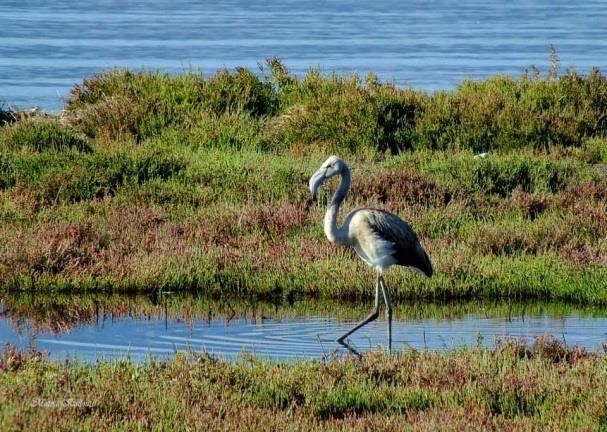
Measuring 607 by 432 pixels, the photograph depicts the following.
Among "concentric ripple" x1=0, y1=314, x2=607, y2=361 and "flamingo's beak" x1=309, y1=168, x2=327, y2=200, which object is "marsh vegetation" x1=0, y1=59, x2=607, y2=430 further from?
"flamingo's beak" x1=309, y1=168, x2=327, y2=200

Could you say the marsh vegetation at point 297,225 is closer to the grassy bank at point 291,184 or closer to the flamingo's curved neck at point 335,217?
the grassy bank at point 291,184

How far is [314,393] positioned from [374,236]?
3230mm

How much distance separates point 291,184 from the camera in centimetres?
1659

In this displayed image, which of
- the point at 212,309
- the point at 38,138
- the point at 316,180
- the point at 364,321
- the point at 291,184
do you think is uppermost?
the point at 316,180

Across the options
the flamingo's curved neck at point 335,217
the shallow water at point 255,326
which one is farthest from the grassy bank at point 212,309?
the flamingo's curved neck at point 335,217

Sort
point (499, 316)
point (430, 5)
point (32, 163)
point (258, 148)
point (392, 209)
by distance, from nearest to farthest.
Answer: point (499, 316)
point (392, 209)
point (32, 163)
point (258, 148)
point (430, 5)

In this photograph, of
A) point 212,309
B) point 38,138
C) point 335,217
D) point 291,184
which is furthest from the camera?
point 38,138

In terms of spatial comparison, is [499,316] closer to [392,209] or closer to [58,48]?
[392,209]

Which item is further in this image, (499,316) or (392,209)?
(392,209)

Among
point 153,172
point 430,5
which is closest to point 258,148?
point 153,172

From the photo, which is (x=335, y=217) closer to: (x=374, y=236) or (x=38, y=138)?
(x=374, y=236)

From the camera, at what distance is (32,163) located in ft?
56.2

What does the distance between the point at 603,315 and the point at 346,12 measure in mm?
65610

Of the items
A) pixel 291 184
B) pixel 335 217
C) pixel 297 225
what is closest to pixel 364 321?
pixel 335 217
